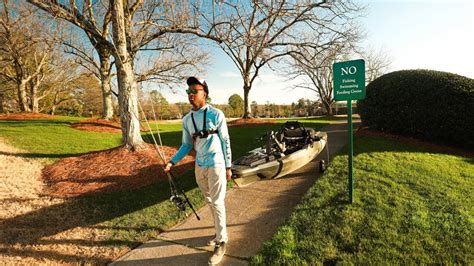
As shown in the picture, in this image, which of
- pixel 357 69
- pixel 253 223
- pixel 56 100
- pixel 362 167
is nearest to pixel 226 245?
pixel 253 223

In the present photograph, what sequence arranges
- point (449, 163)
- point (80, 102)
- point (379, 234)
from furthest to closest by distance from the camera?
1. point (80, 102)
2. point (449, 163)
3. point (379, 234)

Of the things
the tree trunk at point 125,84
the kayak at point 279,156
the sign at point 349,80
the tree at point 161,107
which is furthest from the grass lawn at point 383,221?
the tree at point 161,107

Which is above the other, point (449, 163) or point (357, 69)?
point (357, 69)

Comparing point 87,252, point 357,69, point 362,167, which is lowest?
point 87,252

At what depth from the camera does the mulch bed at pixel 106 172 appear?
618 cm

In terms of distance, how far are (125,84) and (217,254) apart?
6412 millimetres

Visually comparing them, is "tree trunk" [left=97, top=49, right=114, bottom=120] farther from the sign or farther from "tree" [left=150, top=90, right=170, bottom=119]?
"tree" [left=150, top=90, right=170, bottom=119]

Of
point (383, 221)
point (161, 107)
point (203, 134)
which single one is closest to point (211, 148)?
point (203, 134)

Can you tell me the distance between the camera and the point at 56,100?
4041 cm

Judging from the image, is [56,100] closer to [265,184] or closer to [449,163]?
[265,184]

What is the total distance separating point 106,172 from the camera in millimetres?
6980

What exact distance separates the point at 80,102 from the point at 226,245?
167ft

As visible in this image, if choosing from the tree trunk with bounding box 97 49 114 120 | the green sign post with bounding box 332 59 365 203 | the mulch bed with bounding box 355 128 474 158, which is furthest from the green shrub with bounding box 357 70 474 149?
the tree trunk with bounding box 97 49 114 120

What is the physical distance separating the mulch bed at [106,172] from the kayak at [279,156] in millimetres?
2642
